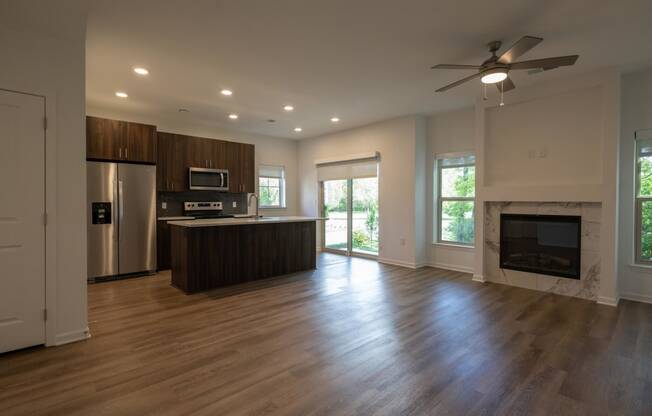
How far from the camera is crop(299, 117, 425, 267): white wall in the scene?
5.89 metres

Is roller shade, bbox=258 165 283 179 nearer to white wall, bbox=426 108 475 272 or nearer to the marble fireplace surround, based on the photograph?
white wall, bbox=426 108 475 272

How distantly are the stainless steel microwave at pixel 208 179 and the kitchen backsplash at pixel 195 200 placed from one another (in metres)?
0.36

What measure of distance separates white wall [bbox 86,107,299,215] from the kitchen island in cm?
237

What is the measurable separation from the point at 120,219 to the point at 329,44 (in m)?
4.20

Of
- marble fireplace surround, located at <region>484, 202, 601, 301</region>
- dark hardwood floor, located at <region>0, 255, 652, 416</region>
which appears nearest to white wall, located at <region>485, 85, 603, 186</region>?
marble fireplace surround, located at <region>484, 202, 601, 301</region>

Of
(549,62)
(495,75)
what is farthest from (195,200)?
(549,62)

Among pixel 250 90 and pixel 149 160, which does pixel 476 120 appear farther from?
pixel 149 160

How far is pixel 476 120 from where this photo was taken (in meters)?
4.99

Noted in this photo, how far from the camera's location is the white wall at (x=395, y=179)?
5.89 metres

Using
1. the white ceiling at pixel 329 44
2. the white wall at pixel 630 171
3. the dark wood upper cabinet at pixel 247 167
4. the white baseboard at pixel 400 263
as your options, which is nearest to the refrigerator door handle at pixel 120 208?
the white ceiling at pixel 329 44

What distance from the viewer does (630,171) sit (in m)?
4.00

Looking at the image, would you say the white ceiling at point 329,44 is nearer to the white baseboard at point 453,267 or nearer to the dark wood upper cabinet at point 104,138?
the dark wood upper cabinet at point 104,138

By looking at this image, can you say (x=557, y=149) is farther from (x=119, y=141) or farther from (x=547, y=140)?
(x=119, y=141)

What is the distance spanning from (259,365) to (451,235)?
4.50 m
